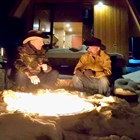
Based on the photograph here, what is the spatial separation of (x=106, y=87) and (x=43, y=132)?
8.58 feet

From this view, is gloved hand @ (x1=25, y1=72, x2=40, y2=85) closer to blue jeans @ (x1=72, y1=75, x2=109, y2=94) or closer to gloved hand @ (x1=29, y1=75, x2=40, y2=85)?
gloved hand @ (x1=29, y1=75, x2=40, y2=85)

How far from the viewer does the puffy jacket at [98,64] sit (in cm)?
456

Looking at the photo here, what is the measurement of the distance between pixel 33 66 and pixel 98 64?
1282 mm

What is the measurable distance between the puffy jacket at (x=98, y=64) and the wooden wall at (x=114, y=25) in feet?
19.1

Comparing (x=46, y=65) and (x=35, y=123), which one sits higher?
(x=46, y=65)

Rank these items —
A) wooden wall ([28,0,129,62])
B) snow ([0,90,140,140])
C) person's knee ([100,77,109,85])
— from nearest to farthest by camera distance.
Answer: snow ([0,90,140,140]), person's knee ([100,77,109,85]), wooden wall ([28,0,129,62])

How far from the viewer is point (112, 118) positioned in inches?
102

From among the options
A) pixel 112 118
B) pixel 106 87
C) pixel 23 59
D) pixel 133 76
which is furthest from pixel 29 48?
pixel 133 76

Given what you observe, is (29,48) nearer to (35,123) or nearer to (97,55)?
(97,55)

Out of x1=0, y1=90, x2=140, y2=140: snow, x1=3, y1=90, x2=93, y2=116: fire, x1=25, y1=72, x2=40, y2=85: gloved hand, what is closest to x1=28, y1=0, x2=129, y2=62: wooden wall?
x1=25, y1=72, x2=40, y2=85: gloved hand

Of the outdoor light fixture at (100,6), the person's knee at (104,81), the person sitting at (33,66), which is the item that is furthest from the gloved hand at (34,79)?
the outdoor light fixture at (100,6)

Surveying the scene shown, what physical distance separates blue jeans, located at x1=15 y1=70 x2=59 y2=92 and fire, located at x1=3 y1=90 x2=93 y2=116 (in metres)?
0.90

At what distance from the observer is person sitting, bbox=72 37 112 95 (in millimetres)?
4539

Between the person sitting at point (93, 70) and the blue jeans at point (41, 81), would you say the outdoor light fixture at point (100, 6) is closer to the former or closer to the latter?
the person sitting at point (93, 70)
